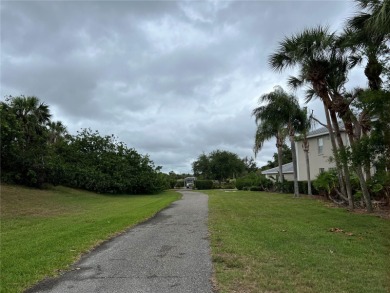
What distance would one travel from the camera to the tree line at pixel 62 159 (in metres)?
29.0

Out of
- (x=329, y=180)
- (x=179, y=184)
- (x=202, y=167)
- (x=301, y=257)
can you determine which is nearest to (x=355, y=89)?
(x=329, y=180)

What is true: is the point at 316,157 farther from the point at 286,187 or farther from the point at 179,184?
Result: the point at 179,184

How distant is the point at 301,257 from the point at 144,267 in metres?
2.94

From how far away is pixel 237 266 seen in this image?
6598 millimetres

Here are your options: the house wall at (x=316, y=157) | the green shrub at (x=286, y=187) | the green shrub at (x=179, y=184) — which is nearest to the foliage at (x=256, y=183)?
the house wall at (x=316, y=157)

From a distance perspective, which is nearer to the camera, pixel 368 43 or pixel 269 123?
pixel 368 43

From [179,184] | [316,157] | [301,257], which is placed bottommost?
[301,257]

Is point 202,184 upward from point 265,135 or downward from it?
downward

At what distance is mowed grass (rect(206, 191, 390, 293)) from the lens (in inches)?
216

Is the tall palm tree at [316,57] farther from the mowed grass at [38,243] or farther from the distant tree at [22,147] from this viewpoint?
the distant tree at [22,147]

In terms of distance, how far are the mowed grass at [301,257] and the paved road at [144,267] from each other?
0.36m

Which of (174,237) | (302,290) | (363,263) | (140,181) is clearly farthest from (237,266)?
(140,181)

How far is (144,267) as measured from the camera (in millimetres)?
6715

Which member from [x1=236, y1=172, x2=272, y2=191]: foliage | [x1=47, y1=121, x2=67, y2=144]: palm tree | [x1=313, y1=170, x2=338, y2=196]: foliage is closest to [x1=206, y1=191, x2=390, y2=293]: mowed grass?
[x1=313, y1=170, x2=338, y2=196]: foliage
